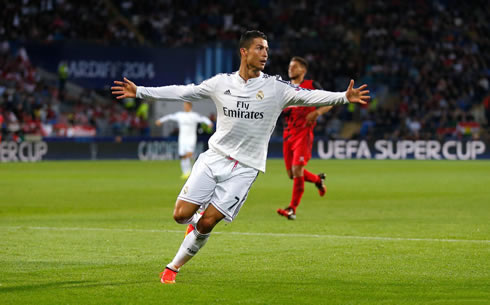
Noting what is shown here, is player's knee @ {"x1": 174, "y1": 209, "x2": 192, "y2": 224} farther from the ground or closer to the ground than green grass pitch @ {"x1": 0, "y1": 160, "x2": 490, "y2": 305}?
farther from the ground

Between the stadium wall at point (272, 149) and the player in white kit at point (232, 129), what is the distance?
1139 inches

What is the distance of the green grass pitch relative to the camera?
713cm

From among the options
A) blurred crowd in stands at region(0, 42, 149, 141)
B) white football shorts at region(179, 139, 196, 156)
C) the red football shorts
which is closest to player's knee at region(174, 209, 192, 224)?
the red football shorts

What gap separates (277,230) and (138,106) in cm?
3236

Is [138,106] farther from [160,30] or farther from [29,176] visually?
[29,176]

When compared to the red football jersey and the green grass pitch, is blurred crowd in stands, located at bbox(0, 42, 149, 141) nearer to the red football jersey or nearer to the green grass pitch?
the green grass pitch

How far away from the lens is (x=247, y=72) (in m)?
7.93

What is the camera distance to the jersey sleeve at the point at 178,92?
7746 millimetres

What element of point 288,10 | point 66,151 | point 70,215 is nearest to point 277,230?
point 70,215

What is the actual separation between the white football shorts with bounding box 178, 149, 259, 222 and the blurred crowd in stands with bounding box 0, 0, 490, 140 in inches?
1210

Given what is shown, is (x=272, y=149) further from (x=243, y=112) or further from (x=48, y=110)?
(x=243, y=112)

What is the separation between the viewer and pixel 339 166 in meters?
32.3

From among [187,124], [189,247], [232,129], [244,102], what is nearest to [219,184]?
[232,129]

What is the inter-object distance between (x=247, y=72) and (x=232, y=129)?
21.5 inches
